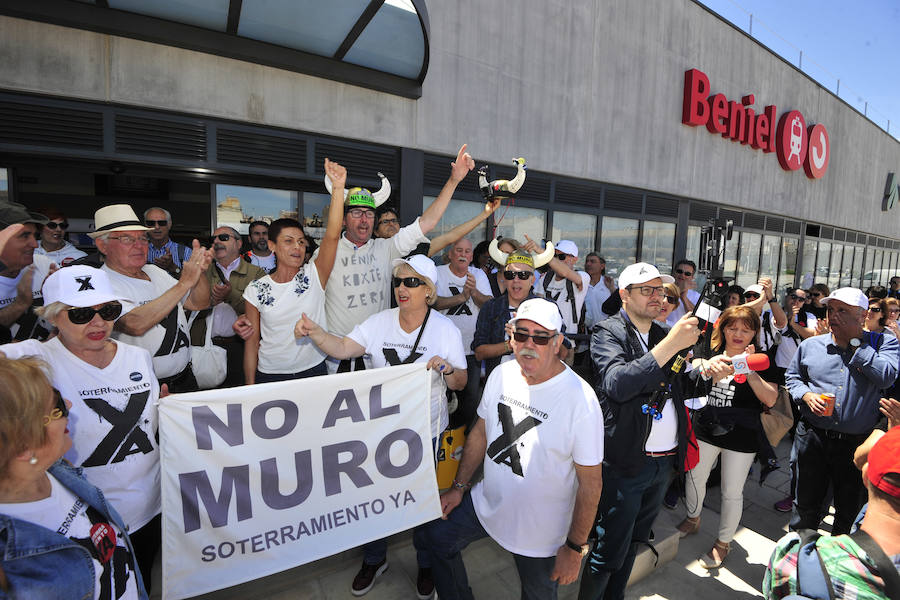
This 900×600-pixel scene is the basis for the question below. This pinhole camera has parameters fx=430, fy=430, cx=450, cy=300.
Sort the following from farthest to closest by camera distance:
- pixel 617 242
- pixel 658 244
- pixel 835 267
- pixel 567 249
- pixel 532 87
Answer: pixel 835 267, pixel 658 244, pixel 617 242, pixel 532 87, pixel 567 249

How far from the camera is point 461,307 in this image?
14.4ft

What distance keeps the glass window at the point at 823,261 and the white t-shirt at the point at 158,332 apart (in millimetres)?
22843

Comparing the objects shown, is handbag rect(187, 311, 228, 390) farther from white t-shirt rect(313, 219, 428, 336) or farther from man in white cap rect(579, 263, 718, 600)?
man in white cap rect(579, 263, 718, 600)

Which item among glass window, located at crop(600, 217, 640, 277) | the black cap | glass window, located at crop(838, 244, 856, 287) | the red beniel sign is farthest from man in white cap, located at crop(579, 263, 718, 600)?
glass window, located at crop(838, 244, 856, 287)

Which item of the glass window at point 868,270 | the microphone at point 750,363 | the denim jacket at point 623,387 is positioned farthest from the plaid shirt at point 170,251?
the glass window at point 868,270

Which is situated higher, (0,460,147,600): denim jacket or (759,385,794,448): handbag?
(0,460,147,600): denim jacket

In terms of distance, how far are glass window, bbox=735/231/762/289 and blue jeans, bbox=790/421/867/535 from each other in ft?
41.3

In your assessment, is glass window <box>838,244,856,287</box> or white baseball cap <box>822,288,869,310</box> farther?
glass window <box>838,244,856,287</box>

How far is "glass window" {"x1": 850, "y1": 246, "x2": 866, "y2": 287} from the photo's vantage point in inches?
838

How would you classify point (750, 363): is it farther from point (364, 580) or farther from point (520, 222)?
point (520, 222)

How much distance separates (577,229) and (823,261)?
15.8 metres

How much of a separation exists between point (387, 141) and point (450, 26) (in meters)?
2.26

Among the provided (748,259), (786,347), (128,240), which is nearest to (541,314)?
(128,240)

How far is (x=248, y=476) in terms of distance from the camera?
236 centimetres
